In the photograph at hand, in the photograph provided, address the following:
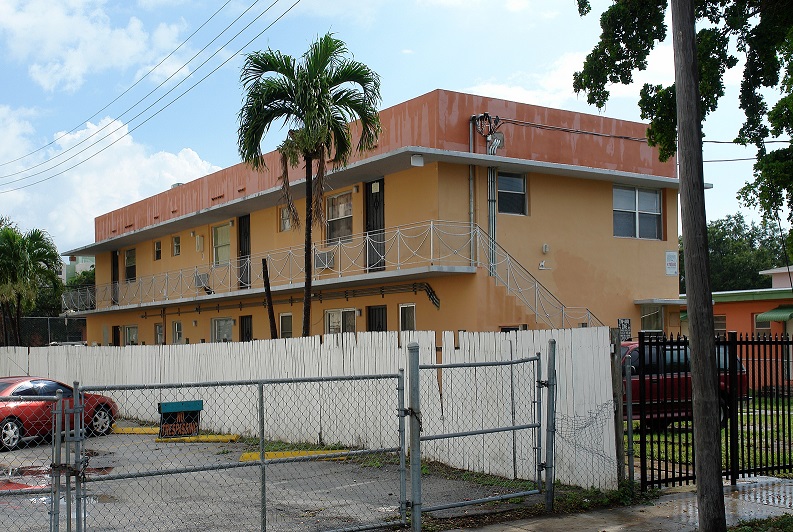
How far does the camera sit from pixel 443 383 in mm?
12727

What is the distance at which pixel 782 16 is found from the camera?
1403cm

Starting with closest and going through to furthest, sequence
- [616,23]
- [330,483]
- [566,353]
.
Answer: [566,353] → [330,483] → [616,23]

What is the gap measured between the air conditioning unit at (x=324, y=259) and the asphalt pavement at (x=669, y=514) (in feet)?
46.4

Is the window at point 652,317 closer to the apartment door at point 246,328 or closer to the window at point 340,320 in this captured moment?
the window at point 340,320

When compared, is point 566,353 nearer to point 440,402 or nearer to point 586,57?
point 440,402

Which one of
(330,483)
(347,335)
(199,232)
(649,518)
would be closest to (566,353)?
(649,518)

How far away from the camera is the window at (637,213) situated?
81.4ft

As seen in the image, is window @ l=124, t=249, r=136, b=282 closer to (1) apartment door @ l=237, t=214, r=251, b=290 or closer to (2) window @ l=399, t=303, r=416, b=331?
(1) apartment door @ l=237, t=214, r=251, b=290

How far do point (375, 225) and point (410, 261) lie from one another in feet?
8.88

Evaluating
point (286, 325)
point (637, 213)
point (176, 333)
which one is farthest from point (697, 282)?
point (176, 333)

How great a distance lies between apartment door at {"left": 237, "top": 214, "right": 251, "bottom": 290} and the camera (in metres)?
28.4

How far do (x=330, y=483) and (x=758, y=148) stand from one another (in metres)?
8.68

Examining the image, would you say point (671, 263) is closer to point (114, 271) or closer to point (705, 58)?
point (705, 58)

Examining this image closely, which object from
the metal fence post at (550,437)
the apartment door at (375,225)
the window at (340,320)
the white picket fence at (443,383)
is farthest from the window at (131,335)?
the metal fence post at (550,437)
